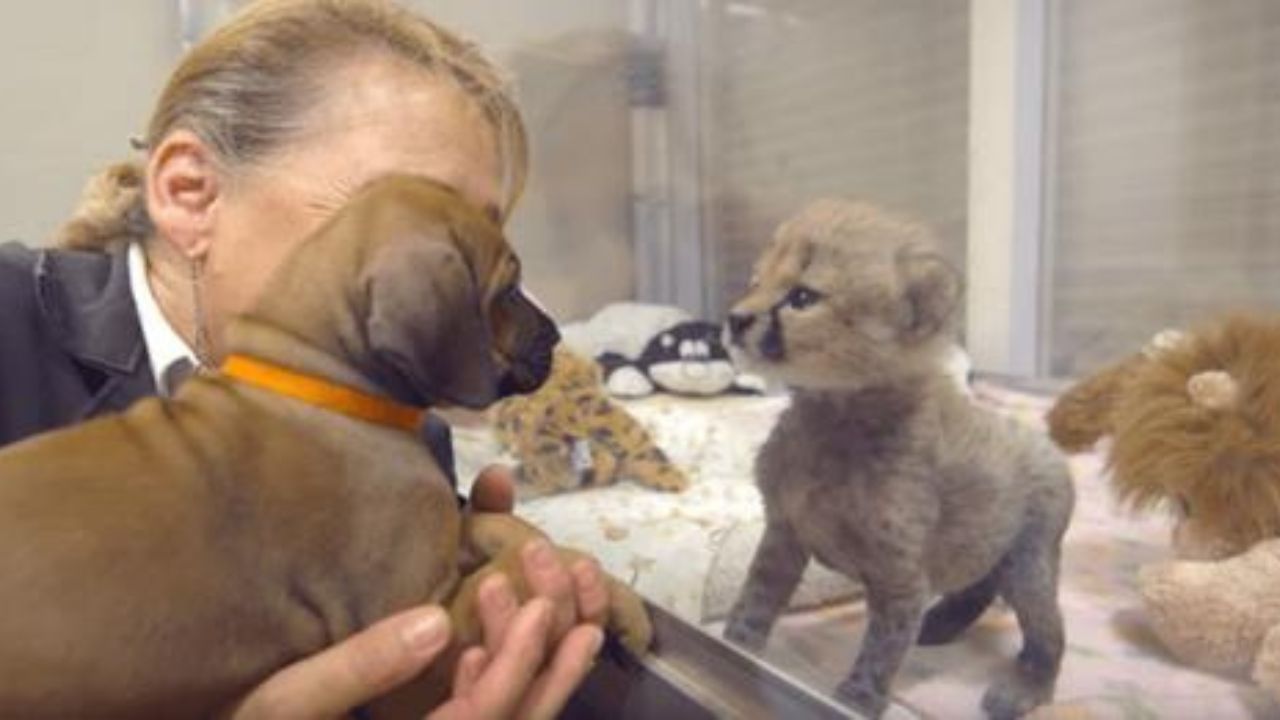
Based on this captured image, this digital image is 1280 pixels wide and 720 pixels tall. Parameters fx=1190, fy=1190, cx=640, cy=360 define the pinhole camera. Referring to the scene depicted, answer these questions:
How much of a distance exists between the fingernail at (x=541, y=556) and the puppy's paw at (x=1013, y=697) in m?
0.31

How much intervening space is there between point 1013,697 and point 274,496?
1.59 ft

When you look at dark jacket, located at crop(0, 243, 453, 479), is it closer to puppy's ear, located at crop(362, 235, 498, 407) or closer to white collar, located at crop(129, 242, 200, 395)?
white collar, located at crop(129, 242, 200, 395)

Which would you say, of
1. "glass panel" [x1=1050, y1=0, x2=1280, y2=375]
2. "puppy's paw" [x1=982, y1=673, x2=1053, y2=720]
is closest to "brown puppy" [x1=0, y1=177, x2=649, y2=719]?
"puppy's paw" [x1=982, y1=673, x2=1053, y2=720]

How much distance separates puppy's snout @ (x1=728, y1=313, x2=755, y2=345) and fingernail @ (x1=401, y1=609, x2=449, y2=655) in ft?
0.90

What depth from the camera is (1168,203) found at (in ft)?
3.47

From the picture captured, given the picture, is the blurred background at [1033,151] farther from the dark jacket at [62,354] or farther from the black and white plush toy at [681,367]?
the dark jacket at [62,354]

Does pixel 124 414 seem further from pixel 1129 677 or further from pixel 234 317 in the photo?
pixel 1129 677

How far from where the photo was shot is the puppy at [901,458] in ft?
2.39

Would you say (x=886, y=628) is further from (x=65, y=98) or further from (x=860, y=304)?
(x=65, y=98)

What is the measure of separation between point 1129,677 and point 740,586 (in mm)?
299

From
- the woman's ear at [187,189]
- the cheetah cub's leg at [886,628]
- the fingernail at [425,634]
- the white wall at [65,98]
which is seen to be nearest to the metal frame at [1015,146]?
the cheetah cub's leg at [886,628]

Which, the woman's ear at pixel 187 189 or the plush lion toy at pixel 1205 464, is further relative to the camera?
the woman's ear at pixel 187 189

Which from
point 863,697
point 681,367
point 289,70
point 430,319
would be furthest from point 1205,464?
point 289,70

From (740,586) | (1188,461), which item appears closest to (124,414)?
(740,586)
